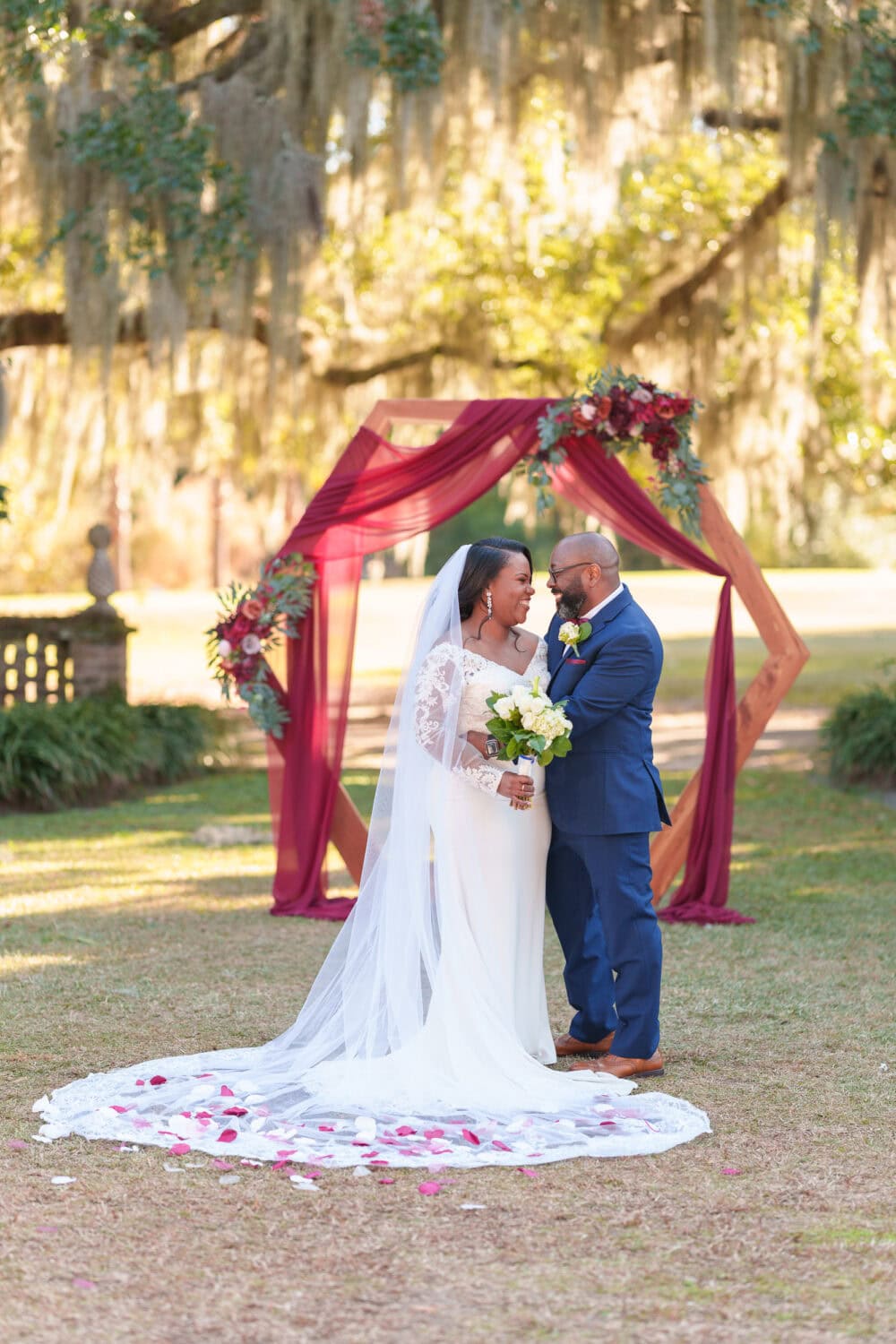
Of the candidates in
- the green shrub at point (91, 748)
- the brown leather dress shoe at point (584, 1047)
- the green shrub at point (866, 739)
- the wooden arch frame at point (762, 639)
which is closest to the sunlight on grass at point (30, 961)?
the wooden arch frame at point (762, 639)

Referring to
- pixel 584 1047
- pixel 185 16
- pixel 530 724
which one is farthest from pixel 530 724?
pixel 185 16

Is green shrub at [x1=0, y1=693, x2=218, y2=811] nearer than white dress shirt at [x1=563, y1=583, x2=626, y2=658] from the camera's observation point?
No

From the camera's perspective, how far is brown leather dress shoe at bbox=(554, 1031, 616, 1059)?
5.75m

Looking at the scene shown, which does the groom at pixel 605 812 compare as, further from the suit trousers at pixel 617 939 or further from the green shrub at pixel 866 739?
the green shrub at pixel 866 739

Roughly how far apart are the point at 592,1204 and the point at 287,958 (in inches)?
126

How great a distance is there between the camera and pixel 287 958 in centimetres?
717

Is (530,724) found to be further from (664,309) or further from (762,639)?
(664,309)

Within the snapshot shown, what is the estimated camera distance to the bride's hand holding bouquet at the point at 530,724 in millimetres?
5113

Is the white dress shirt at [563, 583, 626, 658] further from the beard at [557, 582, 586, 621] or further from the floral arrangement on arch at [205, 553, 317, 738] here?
the floral arrangement on arch at [205, 553, 317, 738]

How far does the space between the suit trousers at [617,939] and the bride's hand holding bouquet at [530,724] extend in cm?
45

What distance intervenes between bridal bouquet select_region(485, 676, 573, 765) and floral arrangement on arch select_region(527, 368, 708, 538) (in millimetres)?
2824

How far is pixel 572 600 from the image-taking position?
5.63 m

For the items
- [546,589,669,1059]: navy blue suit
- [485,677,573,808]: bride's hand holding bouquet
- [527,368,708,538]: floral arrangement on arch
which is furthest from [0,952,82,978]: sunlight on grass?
[527,368,708,538]: floral arrangement on arch

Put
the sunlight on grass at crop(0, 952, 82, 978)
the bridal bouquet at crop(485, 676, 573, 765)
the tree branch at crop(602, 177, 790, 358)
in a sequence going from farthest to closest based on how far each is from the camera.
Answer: the tree branch at crop(602, 177, 790, 358)
the sunlight on grass at crop(0, 952, 82, 978)
the bridal bouquet at crop(485, 676, 573, 765)
